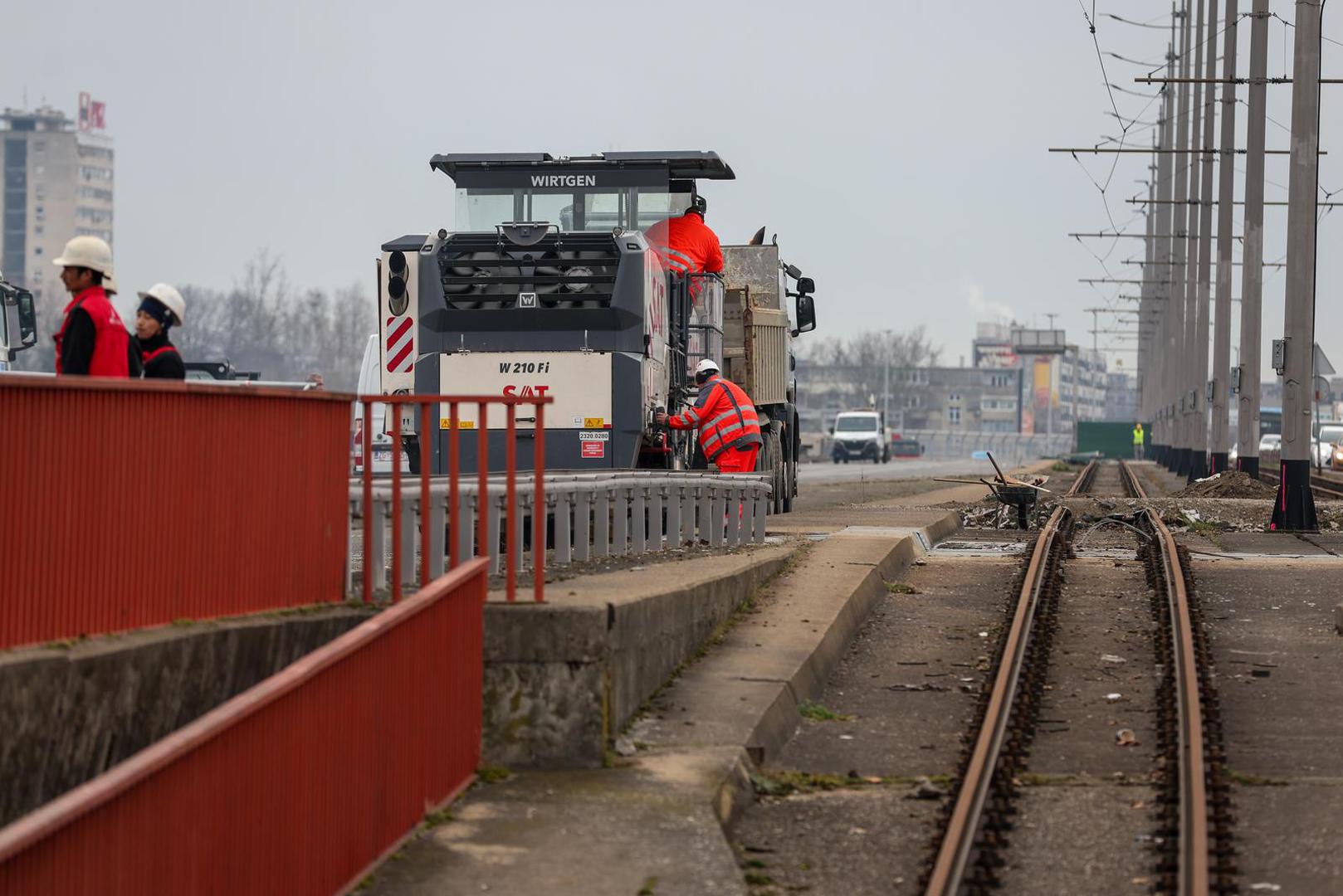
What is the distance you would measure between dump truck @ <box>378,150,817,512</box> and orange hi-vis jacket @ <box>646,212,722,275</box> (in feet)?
0.36

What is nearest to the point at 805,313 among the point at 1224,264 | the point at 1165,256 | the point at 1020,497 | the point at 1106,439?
the point at 1020,497

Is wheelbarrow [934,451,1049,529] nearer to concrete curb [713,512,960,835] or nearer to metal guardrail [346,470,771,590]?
concrete curb [713,512,960,835]

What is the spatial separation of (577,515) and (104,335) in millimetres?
4541

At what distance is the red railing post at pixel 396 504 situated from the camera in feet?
30.7

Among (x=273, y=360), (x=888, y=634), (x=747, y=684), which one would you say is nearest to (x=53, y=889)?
(x=747, y=684)

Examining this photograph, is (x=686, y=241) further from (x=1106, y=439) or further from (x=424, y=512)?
(x=1106, y=439)

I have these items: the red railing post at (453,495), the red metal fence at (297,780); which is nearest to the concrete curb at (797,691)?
the red metal fence at (297,780)

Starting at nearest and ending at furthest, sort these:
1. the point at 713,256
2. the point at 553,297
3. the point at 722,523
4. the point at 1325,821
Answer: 1. the point at 1325,821
2. the point at 722,523
3. the point at 553,297
4. the point at 713,256

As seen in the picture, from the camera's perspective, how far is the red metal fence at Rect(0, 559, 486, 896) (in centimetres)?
537

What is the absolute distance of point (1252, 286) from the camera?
44.2 meters

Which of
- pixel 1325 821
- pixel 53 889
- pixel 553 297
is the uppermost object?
pixel 553 297

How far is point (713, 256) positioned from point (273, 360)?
168401 millimetres

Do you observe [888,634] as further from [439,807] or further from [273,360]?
[273,360]

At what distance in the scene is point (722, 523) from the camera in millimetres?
17172
